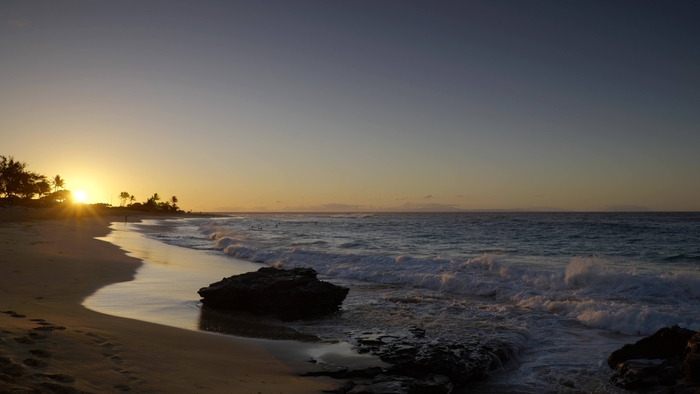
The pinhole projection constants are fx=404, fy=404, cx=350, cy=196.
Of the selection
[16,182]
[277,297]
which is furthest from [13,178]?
[277,297]

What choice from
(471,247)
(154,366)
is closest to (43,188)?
(471,247)

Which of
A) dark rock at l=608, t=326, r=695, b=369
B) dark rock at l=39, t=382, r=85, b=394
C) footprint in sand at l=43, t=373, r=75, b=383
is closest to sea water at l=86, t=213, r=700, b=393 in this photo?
dark rock at l=608, t=326, r=695, b=369

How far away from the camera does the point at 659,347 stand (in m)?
Answer: 7.61

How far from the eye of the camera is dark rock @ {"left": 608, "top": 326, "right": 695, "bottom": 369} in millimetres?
7463

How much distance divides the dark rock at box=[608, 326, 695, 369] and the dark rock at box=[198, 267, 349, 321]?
24.0 ft

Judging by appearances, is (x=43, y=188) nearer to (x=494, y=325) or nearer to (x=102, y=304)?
(x=102, y=304)

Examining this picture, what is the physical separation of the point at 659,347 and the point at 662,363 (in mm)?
429

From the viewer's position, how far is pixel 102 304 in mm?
11273

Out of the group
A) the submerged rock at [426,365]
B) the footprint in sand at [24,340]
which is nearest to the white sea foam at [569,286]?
the submerged rock at [426,365]

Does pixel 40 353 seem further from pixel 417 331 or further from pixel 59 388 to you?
pixel 417 331

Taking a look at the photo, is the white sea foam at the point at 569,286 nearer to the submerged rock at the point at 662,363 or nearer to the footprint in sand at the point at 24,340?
the submerged rock at the point at 662,363

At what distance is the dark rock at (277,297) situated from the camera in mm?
11961

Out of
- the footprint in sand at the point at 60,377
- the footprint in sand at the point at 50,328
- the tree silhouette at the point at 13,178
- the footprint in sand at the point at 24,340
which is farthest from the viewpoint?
the tree silhouette at the point at 13,178

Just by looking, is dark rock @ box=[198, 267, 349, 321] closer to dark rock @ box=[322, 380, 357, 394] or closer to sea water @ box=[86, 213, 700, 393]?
sea water @ box=[86, 213, 700, 393]
